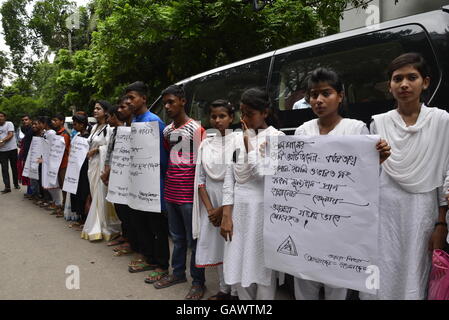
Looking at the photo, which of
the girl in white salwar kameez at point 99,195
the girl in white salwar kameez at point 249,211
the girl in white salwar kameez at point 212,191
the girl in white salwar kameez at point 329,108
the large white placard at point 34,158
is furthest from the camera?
the large white placard at point 34,158

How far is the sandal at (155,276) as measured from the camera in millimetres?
3314

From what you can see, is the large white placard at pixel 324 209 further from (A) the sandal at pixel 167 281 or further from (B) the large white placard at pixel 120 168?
(B) the large white placard at pixel 120 168

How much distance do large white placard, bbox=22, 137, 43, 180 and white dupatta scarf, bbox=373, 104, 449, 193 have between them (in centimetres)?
643

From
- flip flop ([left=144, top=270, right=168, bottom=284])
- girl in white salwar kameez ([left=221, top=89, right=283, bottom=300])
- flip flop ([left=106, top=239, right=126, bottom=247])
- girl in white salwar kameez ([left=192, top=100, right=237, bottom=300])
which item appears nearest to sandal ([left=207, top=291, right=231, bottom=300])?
girl in white salwar kameez ([left=192, top=100, right=237, bottom=300])

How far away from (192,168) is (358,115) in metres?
1.38

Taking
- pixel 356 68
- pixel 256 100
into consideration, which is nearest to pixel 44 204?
pixel 256 100

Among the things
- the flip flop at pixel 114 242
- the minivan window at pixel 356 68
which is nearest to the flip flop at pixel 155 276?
the flip flop at pixel 114 242

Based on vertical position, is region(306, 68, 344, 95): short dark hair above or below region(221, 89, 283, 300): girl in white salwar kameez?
above

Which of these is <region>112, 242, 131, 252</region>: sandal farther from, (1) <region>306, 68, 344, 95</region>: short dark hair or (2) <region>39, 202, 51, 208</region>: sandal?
(2) <region>39, 202, 51, 208</region>: sandal

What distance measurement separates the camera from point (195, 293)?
2988 millimetres

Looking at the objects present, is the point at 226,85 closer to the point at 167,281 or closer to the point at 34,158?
the point at 167,281

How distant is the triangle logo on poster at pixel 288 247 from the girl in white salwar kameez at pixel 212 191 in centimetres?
64

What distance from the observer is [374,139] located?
1.94 meters

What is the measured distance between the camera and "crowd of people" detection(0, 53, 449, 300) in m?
1.98
